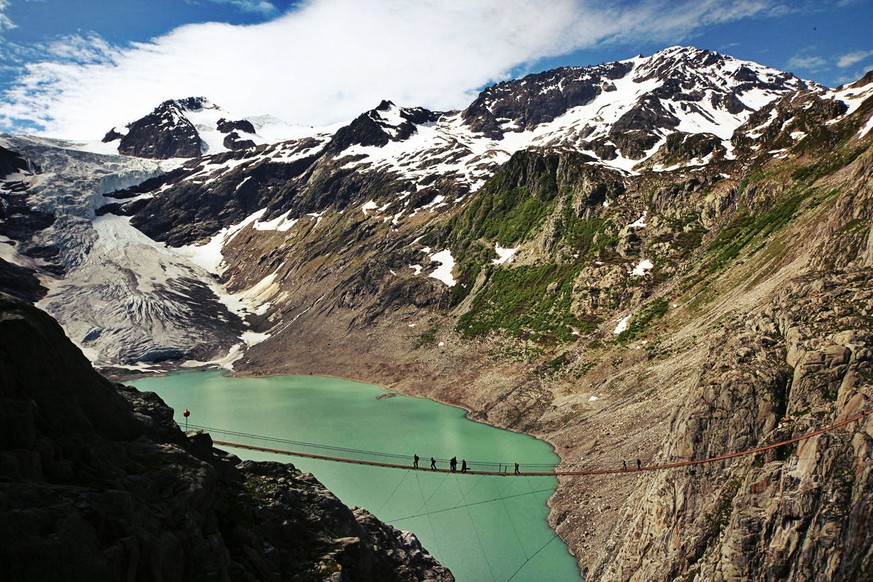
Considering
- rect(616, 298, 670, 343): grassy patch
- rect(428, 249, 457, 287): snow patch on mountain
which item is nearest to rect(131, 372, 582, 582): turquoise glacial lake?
rect(616, 298, 670, 343): grassy patch

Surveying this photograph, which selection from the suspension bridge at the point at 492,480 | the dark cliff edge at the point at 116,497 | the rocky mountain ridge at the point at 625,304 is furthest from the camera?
the suspension bridge at the point at 492,480

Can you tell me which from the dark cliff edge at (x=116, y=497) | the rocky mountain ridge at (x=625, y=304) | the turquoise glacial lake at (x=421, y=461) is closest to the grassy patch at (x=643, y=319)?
the rocky mountain ridge at (x=625, y=304)

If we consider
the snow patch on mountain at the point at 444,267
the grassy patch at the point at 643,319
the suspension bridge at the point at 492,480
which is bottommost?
the suspension bridge at the point at 492,480

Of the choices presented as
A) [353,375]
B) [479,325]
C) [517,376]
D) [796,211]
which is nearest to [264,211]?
[353,375]

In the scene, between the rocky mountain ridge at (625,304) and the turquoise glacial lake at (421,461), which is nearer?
the rocky mountain ridge at (625,304)

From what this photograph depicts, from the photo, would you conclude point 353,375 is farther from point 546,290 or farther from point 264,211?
point 264,211

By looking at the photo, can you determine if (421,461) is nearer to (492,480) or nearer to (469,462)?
(469,462)

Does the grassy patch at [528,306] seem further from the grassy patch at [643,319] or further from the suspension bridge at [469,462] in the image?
the suspension bridge at [469,462]

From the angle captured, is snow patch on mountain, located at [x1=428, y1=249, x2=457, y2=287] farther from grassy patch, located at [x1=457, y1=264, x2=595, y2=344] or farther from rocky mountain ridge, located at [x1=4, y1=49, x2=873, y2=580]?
grassy patch, located at [x1=457, y1=264, x2=595, y2=344]
